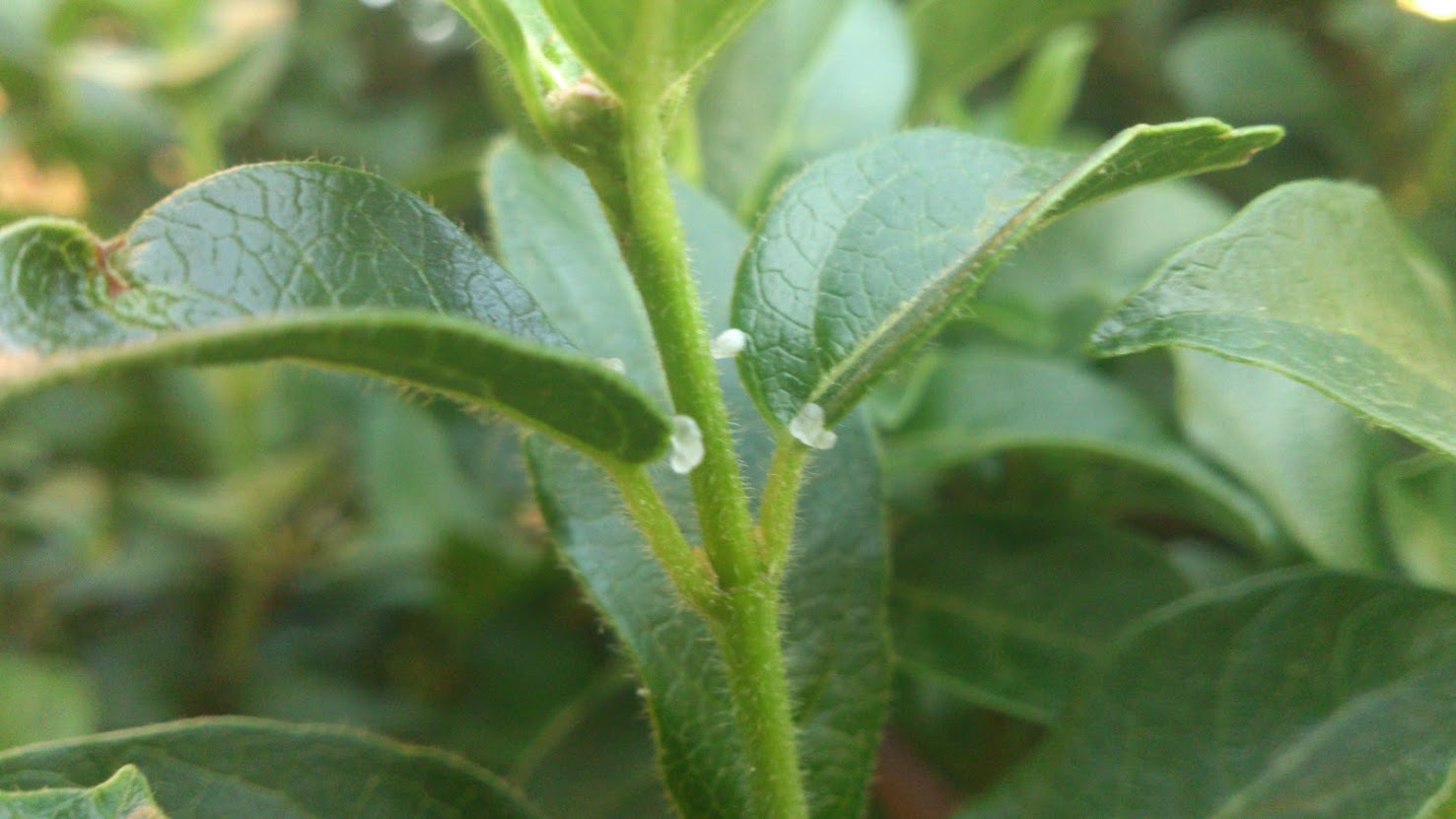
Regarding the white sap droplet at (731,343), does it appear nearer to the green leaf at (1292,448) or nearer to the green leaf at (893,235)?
the green leaf at (893,235)

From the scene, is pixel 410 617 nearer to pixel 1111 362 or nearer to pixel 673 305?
pixel 1111 362

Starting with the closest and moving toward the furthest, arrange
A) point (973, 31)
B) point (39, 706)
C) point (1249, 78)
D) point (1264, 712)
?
1. point (1264, 712)
2. point (39, 706)
3. point (973, 31)
4. point (1249, 78)

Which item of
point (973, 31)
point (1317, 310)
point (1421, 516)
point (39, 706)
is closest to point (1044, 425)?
point (1421, 516)

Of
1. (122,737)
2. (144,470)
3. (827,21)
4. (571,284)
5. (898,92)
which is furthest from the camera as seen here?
(144,470)

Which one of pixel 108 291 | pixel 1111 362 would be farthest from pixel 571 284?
pixel 1111 362

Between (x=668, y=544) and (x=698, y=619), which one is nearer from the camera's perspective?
(x=668, y=544)

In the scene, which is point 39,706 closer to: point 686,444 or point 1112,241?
point 686,444

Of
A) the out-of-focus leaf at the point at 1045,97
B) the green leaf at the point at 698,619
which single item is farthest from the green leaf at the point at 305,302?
the out-of-focus leaf at the point at 1045,97
